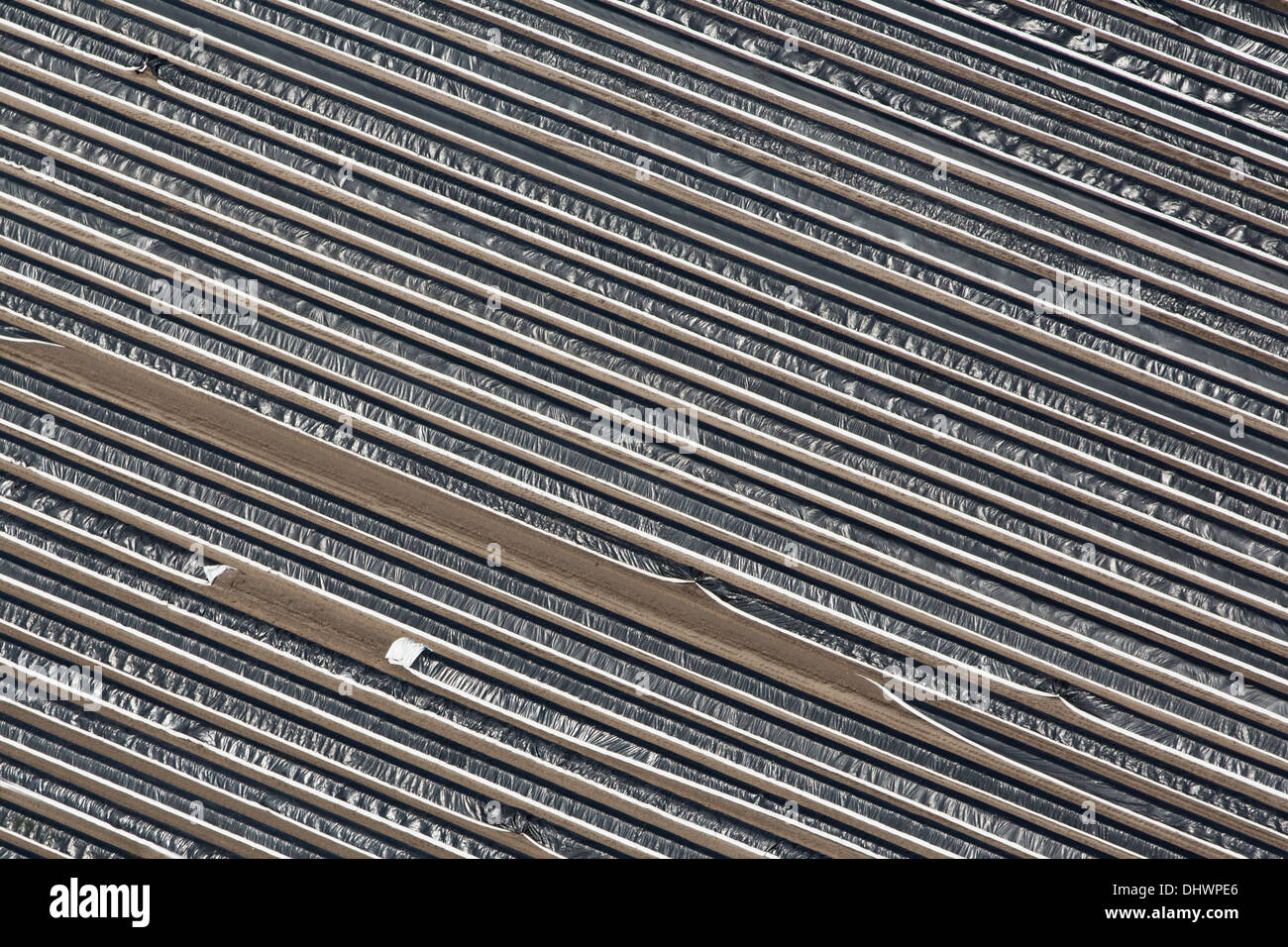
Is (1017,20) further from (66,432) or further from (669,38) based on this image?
(66,432)

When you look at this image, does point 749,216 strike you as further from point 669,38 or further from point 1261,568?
point 1261,568

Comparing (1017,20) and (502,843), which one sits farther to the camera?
(1017,20)
